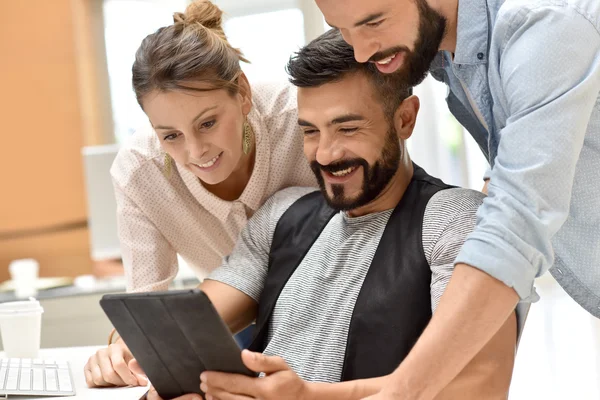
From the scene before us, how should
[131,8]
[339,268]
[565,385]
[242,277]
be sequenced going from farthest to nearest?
[131,8] < [565,385] < [242,277] < [339,268]

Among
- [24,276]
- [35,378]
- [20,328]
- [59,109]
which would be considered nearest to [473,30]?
[35,378]

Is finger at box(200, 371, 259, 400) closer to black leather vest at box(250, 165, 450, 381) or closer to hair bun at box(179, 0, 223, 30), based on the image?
black leather vest at box(250, 165, 450, 381)

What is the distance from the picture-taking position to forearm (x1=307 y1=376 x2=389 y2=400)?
1.34 metres

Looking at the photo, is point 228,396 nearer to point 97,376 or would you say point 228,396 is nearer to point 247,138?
point 97,376

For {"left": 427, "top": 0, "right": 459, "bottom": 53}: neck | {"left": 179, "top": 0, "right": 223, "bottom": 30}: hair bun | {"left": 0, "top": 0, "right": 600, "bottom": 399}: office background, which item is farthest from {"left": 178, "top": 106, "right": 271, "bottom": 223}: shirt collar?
{"left": 0, "top": 0, "right": 600, "bottom": 399}: office background

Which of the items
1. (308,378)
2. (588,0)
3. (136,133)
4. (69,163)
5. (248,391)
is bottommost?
(69,163)

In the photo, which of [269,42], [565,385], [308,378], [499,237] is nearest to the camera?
[499,237]

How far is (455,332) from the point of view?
1202 mm

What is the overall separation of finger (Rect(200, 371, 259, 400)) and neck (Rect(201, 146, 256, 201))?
0.79 meters

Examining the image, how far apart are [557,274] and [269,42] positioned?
11.6 feet

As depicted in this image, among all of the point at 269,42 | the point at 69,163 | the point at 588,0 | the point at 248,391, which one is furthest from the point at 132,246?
the point at 69,163

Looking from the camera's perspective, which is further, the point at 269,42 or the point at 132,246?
the point at 269,42

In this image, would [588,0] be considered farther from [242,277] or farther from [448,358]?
[242,277]

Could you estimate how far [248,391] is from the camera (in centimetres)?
128
